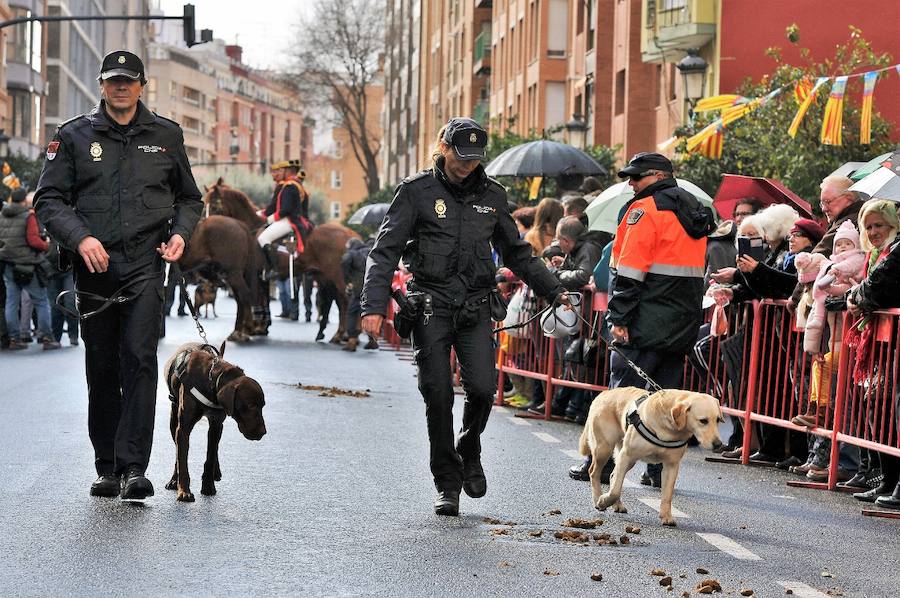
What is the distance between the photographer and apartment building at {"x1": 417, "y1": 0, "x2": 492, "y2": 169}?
6944 cm

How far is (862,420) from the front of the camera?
10797 mm

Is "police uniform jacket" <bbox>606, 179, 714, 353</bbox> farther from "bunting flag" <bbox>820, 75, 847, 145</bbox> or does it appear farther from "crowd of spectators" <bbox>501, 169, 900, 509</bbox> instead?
"bunting flag" <bbox>820, 75, 847, 145</bbox>

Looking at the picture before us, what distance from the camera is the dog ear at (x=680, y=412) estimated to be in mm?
8711

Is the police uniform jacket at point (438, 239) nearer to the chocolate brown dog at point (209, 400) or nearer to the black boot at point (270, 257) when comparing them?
the chocolate brown dog at point (209, 400)

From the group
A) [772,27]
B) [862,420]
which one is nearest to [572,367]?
[862,420]

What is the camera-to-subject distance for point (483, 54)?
221 ft

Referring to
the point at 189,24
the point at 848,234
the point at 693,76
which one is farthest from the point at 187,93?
the point at 848,234

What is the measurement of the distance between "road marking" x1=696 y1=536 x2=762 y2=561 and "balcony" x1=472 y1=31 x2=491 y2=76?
59098 mm

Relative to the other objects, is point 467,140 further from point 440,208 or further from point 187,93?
point 187,93

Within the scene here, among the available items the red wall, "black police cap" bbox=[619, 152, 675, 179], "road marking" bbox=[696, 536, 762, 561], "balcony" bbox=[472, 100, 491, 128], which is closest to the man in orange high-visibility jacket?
"black police cap" bbox=[619, 152, 675, 179]

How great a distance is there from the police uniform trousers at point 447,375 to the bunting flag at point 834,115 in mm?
10516

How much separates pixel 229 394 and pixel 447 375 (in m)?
1.12

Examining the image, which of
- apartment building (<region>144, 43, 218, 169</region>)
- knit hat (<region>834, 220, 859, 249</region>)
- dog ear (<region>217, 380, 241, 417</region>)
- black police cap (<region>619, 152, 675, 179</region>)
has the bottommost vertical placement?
dog ear (<region>217, 380, 241, 417</region>)

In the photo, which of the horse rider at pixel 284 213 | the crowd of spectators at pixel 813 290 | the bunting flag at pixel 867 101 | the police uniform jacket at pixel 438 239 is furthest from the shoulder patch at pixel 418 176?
the horse rider at pixel 284 213
